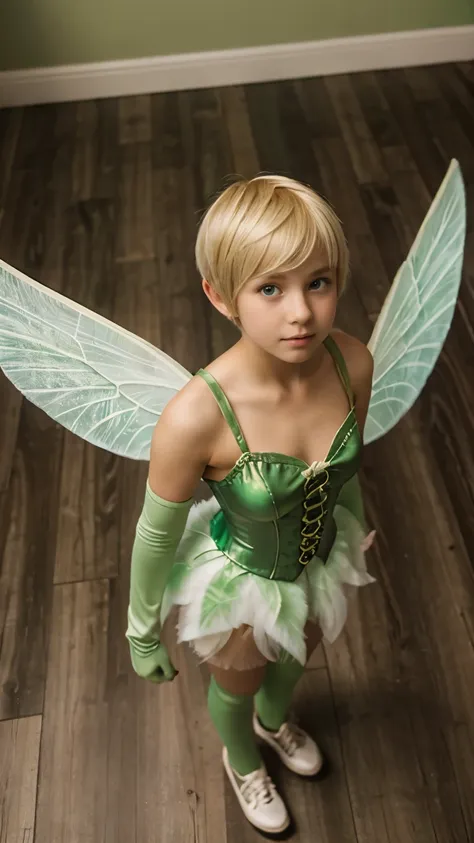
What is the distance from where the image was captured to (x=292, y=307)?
60 cm

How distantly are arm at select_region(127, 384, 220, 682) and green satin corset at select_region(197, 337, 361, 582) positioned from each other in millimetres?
30

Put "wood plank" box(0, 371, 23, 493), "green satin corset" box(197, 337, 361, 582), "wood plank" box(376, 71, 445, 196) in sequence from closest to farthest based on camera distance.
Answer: "green satin corset" box(197, 337, 361, 582) < "wood plank" box(0, 371, 23, 493) < "wood plank" box(376, 71, 445, 196)

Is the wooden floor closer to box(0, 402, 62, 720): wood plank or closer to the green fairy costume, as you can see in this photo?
box(0, 402, 62, 720): wood plank

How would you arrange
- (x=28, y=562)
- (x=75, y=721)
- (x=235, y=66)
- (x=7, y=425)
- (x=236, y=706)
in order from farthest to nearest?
(x=235, y=66), (x=7, y=425), (x=28, y=562), (x=75, y=721), (x=236, y=706)

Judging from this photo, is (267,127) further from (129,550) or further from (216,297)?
(216,297)

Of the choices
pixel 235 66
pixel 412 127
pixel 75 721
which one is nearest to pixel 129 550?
pixel 75 721

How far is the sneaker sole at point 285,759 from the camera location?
116cm

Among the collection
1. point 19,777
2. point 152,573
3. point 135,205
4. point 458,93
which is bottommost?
point 19,777

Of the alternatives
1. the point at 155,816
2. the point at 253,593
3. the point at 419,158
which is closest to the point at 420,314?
the point at 253,593

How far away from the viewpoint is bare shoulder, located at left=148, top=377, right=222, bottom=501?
2.21 feet

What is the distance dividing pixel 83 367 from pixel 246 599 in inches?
12.5

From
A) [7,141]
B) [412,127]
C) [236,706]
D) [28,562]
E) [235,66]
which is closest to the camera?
[236,706]

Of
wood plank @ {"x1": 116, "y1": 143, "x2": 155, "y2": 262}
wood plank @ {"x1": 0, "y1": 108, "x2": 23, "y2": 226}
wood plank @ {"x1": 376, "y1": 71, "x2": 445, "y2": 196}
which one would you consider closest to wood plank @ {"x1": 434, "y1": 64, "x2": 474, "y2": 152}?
wood plank @ {"x1": 376, "y1": 71, "x2": 445, "y2": 196}

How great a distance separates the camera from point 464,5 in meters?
2.69
